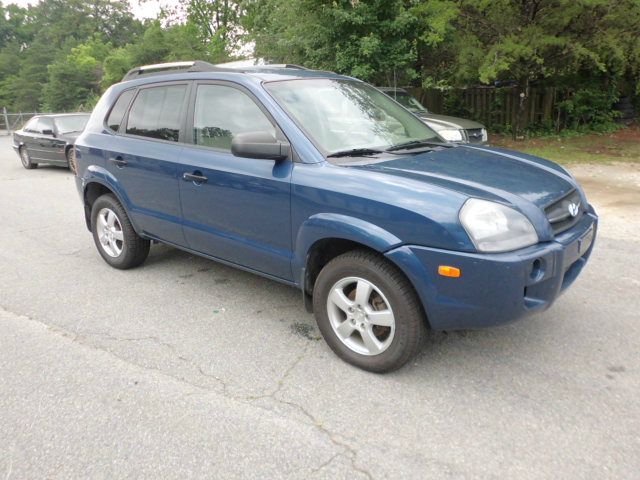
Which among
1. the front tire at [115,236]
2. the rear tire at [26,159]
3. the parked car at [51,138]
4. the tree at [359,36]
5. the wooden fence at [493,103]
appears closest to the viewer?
the front tire at [115,236]

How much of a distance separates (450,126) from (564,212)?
22.7 ft

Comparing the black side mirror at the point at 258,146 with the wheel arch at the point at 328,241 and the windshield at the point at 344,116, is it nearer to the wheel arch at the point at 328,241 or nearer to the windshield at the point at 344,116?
the windshield at the point at 344,116

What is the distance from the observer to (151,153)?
4.27 meters

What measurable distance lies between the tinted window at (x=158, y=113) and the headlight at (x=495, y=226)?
250cm

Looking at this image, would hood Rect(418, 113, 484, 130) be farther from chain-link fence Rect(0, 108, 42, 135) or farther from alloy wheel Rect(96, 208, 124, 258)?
chain-link fence Rect(0, 108, 42, 135)

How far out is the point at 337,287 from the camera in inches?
125

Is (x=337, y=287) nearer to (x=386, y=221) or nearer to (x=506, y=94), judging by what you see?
(x=386, y=221)

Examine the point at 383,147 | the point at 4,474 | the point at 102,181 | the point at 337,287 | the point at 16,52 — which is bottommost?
the point at 4,474

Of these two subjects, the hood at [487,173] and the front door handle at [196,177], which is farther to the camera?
the front door handle at [196,177]

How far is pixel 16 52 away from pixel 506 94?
79857 mm

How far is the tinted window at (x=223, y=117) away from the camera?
11.9 feet

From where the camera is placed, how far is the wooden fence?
14.5m

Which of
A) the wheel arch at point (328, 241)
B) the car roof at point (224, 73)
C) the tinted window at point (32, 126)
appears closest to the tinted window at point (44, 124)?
the tinted window at point (32, 126)

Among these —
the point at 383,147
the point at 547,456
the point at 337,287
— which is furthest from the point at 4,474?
the point at 383,147
